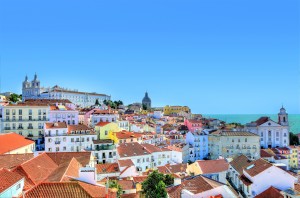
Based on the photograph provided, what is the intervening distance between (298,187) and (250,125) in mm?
64301

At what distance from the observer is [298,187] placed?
26672mm

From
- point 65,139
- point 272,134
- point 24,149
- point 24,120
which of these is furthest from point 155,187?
point 272,134

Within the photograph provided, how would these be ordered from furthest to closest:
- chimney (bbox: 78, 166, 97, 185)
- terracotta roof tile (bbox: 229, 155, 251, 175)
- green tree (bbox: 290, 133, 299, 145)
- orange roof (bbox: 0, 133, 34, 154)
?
green tree (bbox: 290, 133, 299, 145) → orange roof (bbox: 0, 133, 34, 154) → terracotta roof tile (bbox: 229, 155, 251, 175) → chimney (bbox: 78, 166, 97, 185)

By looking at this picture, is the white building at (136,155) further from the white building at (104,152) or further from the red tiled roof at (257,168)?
the red tiled roof at (257,168)

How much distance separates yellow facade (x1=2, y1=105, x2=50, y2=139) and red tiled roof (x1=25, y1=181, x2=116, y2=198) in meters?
49.6

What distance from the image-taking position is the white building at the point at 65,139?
175 feet

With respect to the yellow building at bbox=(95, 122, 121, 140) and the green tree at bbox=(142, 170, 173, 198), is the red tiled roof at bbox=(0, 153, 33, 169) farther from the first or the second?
the yellow building at bbox=(95, 122, 121, 140)

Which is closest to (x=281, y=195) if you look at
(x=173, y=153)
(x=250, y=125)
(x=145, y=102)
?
(x=173, y=153)

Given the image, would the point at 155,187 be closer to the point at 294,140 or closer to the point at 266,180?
the point at 266,180

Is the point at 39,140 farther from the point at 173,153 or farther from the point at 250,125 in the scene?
the point at 250,125

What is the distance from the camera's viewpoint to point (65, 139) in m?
53.9

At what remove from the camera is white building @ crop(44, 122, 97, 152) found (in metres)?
53.4

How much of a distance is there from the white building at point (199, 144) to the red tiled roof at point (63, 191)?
58.9 meters

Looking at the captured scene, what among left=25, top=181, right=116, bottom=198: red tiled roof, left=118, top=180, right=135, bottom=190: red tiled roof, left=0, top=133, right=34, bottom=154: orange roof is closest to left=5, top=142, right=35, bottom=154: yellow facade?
left=0, top=133, right=34, bottom=154: orange roof
